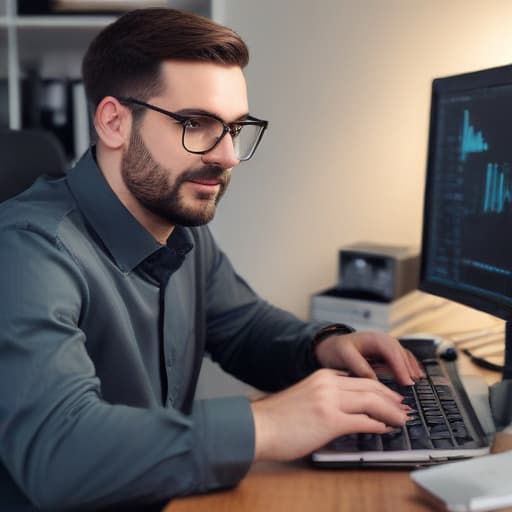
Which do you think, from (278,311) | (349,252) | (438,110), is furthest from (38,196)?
(349,252)

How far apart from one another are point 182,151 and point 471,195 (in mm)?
472

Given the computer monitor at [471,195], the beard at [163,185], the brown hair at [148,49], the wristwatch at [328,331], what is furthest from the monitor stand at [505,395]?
the brown hair at [148,49]

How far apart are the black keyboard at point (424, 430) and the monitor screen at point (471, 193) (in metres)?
0.20

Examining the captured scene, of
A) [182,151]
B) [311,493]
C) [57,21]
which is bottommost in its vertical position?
[311,493]

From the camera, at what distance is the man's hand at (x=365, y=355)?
113 cm

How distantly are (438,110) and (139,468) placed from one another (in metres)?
0.84

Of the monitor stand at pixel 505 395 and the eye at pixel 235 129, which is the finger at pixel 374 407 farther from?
the eye at pixel 235 129

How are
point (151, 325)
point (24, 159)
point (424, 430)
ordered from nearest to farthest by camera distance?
point (424, 430)
point (151, 325)
point (24, 159)

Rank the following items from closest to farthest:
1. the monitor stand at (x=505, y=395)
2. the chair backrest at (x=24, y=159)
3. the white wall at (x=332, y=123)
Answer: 1. the monitor stand at (x=505, y=395)
2. the chair backrest at (x=24, y=159)
3. the white wall at (x=332, y=123)

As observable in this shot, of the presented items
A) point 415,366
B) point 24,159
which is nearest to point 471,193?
point 415,366

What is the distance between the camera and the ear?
1148 mm

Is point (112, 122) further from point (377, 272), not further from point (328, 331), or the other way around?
point (377, 272)

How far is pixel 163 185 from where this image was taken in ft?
3.69

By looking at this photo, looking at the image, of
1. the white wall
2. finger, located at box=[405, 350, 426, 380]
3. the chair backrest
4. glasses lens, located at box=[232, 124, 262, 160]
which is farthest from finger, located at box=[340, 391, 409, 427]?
the white wall
